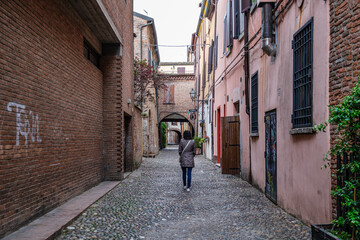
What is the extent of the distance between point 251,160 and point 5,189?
22.0 feet

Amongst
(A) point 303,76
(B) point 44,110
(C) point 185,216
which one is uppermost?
(A) point 303,76

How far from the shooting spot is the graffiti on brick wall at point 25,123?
4633 millimetres

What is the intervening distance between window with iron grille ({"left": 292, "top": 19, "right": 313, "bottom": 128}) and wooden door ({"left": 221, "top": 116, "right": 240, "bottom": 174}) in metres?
5.54

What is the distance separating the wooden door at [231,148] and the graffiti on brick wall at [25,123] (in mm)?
7119

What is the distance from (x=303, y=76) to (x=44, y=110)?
14.0 ft

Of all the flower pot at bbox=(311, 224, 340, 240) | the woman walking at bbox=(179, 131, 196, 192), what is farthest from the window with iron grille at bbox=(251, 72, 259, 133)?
the flower pot at bbox=(311, 224, 340, 240)

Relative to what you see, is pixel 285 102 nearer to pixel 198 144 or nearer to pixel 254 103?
pixel 254 103

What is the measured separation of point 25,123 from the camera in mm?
4910

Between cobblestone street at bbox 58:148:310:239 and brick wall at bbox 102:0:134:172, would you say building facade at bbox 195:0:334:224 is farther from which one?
brick wall at bbox 102:0:134:172

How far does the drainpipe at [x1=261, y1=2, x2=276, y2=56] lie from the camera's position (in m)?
7.00

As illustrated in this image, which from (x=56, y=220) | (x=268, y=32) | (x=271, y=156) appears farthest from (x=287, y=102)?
(x=56, y=220)

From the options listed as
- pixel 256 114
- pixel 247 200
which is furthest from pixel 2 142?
pixel 256 114

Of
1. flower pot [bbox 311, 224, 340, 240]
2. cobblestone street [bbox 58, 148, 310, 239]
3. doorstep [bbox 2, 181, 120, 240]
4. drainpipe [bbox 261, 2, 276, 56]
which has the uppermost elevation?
drainpipe [bbox 261, 2, 276, 56]

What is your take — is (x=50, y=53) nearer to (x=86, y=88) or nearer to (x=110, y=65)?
(x=86, y=88)
